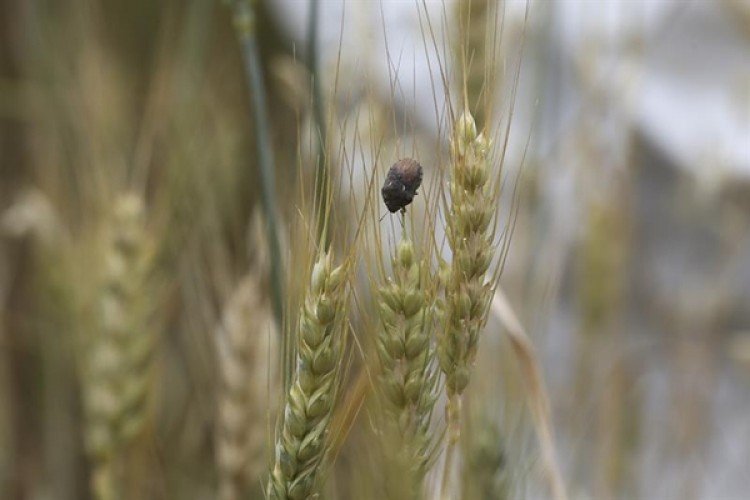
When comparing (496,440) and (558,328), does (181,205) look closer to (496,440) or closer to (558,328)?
(496,440)

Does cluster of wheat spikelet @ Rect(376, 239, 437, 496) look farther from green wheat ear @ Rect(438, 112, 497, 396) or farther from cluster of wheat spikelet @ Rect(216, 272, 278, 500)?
cluster of wheat spikelet @ Rect(216, 272, 278, 500)

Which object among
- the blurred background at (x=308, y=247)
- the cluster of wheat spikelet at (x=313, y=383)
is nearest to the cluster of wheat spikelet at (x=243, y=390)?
the blurred background at (x=308, y=247)

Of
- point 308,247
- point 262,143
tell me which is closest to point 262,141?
point 262,143

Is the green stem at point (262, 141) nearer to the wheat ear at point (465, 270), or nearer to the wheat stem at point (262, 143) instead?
the wheat stem at point (262, 143)

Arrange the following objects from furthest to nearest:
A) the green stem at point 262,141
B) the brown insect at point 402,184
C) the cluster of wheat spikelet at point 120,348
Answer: the cluster of wheat spikelet at point 120,348 < the green stem at point 262,141 < the brown insect at point 402,184

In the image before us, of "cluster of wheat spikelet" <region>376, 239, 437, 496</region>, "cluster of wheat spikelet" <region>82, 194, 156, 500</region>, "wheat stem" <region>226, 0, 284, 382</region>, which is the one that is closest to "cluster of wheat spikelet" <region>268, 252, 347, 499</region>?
"cluster of wheat spikelet" <region>376, 239, 437, 496</region>

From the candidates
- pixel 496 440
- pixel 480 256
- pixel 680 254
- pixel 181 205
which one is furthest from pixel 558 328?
pixel 480 256

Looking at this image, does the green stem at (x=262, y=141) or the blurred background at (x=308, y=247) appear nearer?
the green stem at (x=262, y=141)
